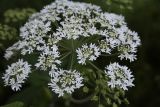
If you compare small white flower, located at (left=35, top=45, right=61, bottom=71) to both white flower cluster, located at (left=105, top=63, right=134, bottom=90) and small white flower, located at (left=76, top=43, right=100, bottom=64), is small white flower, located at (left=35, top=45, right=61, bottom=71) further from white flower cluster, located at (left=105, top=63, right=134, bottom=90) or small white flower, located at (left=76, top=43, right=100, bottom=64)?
white flower cluster, located at (left=105, top=63, right=134, bottom=90)

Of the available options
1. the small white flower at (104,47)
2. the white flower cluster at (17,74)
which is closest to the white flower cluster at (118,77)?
the small white flower at (104,47)


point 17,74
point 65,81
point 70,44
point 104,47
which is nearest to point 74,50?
point 70,44

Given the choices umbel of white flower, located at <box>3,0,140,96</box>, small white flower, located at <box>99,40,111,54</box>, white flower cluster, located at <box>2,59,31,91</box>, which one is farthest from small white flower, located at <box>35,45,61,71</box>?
small white flower, located at <box>99,40,111,54</box>

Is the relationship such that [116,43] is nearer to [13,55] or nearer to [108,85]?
[108,85]

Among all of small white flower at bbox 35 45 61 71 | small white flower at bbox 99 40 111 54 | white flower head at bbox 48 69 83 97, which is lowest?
white flower head at bbox 48 69 83 97

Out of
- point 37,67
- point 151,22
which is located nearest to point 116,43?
point 37,67

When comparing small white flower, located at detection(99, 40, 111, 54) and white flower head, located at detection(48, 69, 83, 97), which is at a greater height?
small white flower, located at detection(99, 40, 111, 54)

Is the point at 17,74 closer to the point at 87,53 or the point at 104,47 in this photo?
the point at 87,53
